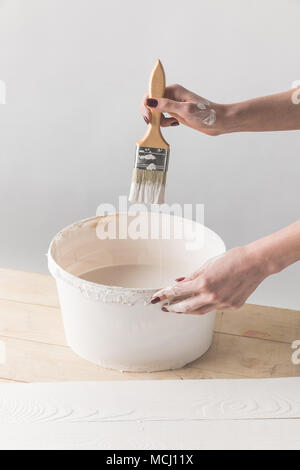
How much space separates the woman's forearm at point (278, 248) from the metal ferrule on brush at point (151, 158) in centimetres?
30

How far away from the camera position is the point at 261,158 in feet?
7.61

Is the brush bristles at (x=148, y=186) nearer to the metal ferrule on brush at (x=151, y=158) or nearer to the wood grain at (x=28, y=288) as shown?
the metal ferrule on brush at (x=151, y=158)

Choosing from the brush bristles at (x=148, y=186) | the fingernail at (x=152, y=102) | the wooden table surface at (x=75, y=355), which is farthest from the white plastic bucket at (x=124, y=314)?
the fingernail at (x=152, y=102)

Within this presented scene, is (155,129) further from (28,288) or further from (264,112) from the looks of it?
(28,288)

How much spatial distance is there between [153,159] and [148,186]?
2.7 inches

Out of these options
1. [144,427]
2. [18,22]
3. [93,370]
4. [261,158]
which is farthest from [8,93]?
[144,427]

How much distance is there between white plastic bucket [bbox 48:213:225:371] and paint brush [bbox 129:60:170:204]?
0.70ft

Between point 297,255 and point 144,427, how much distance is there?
18.2 inches

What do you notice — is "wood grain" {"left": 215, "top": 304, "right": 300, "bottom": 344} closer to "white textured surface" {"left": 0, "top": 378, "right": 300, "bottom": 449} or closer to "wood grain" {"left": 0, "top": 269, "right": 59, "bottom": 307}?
"white textured surface" {"left": 0, "top": 378, "right": 300, "bottom": 449}

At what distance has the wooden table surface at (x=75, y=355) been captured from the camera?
1464 mm

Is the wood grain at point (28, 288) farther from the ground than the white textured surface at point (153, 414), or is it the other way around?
the wood grain at point (28, 288)

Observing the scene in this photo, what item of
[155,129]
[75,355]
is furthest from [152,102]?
[75,355]

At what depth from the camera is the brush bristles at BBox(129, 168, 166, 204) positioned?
143 cm

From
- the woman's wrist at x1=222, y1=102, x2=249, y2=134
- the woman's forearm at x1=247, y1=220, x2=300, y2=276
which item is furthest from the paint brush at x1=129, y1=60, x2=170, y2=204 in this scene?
the woman's forearm at x1=247, y1=220, x2=300, y2=276
